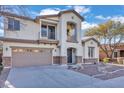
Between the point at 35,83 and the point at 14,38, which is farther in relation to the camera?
the point at 14,38

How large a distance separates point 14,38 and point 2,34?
1.23 meters

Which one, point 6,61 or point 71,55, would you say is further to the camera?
point 71,55

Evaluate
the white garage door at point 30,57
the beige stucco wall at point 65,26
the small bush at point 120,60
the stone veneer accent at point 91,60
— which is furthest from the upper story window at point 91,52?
the white garage door at point 30,57

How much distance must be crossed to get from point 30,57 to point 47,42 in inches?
98.8

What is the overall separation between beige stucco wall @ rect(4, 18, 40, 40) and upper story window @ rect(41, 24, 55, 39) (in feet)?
2.56

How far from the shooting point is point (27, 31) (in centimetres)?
1694

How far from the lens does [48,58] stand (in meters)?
18.1

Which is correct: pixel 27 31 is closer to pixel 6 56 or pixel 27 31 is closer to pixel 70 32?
pixel 6 56

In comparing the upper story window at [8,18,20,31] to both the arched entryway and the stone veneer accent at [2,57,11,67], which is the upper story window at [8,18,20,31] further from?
the arched entryway

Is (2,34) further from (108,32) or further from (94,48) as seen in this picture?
(108,32)

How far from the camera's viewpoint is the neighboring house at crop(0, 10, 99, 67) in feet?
51.6

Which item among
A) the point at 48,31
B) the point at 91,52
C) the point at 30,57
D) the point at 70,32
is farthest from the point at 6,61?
the point at 91,52
